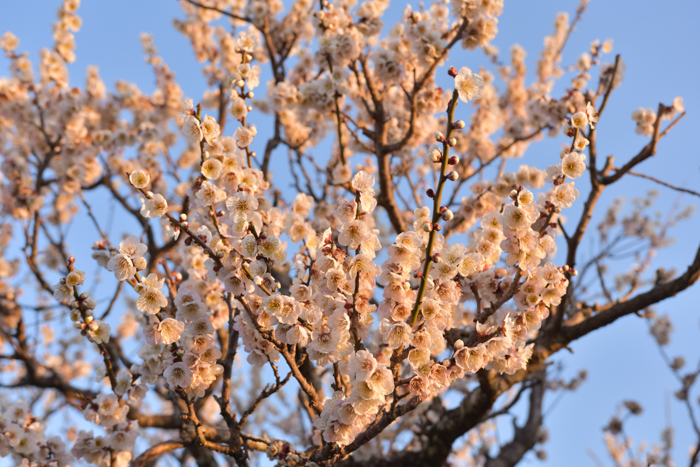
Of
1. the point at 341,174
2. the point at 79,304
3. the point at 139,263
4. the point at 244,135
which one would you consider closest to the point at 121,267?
the point at 139,263

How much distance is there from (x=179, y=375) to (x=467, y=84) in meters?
1.86

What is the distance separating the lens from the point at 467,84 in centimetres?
177

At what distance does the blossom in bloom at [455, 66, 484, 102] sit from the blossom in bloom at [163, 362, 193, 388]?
1.76 metres

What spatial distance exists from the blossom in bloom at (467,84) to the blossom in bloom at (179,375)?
1.76m

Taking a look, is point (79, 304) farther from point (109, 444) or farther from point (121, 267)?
point (109, 444)

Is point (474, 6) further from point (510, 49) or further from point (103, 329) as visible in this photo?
point (510, 49)

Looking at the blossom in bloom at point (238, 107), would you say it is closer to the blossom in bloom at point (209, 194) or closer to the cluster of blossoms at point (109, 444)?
A: the blossom in bloom at point (209, 194)

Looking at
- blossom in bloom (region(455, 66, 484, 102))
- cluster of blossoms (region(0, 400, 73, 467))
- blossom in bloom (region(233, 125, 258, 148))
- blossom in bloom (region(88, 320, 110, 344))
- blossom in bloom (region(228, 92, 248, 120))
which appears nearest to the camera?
blossom in bloom (region(455, 66, 484, 102))

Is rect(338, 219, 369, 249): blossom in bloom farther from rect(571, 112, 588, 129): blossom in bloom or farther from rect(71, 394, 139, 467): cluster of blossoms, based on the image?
rect(71, 394, 139, 467): cluster of blossoms

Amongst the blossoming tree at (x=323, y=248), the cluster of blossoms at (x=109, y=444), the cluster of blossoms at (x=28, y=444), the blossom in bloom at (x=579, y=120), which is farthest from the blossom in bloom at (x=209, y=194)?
the cluster of blossoms at (x=28, y=444)

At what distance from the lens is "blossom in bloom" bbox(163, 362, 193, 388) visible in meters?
2.15

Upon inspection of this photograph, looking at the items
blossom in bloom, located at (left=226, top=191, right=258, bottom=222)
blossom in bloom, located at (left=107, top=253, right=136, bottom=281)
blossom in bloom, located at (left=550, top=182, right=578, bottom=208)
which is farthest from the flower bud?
blossom in bloom, located at (left=550, top=182, right=578, bottom=208)

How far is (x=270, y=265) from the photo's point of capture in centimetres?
205

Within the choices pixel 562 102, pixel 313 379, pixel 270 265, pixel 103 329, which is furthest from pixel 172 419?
pixel 562 102
